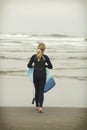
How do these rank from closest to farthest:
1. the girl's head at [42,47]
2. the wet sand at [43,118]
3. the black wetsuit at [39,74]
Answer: the wet sand at [43,118]
the black wetsuit at [39,74]
the girl's head at [42,47]

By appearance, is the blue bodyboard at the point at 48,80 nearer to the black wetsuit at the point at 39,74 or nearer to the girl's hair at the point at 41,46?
the black wetsuit at the point at 39,74

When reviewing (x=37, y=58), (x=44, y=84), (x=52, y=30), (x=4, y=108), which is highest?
(x=52, y=30)

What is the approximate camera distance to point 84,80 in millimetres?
5996

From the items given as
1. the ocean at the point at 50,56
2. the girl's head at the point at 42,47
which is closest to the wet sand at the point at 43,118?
the ocean at the point at 50,56

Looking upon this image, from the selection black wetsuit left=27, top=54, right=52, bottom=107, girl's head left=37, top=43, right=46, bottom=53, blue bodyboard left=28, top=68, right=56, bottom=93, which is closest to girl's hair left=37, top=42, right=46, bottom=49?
girl's head left=37, top=43, right=46, bottom=53

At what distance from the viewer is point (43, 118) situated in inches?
207

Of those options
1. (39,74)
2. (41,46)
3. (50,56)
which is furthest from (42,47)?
(39,74)

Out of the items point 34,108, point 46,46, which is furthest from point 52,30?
point 34,108

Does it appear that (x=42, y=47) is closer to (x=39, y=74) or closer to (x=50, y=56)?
(x=50, y=56)

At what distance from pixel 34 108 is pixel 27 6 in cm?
168

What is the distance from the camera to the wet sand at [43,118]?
4789mm

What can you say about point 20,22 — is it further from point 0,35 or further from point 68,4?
point 68,4

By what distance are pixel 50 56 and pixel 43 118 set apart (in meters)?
1.16

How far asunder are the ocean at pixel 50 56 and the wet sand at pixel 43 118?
7.9 inches
